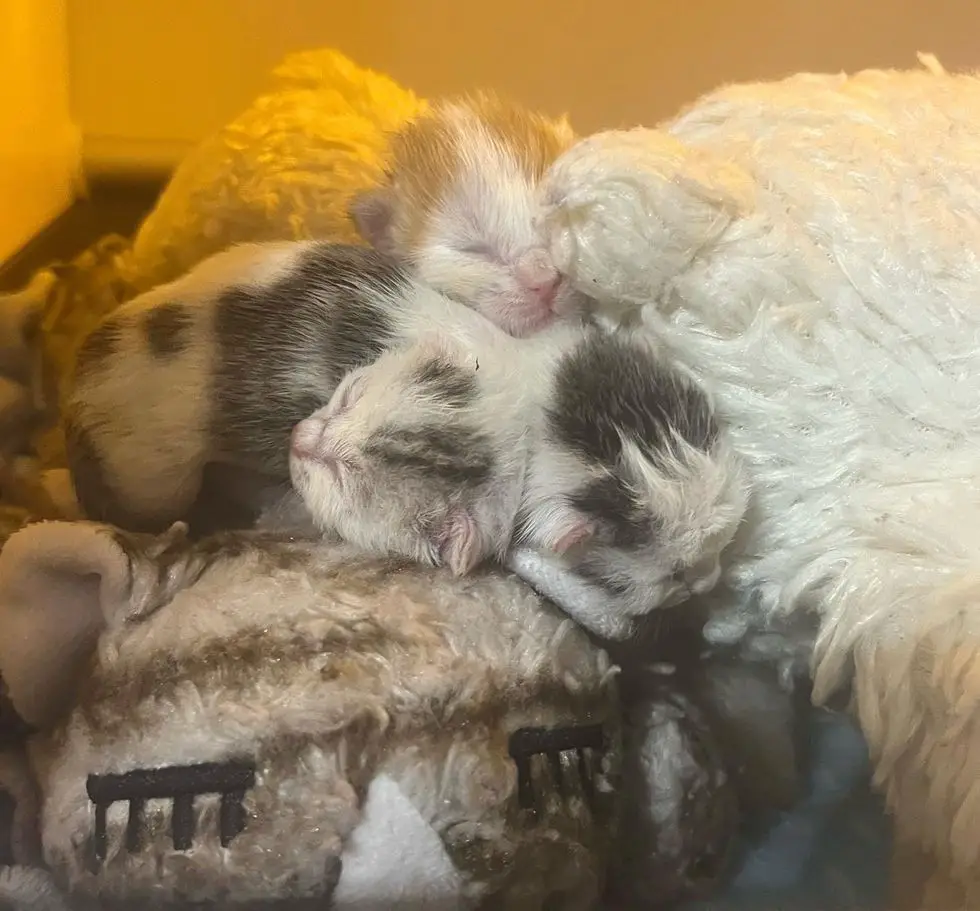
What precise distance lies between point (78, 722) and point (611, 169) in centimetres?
36

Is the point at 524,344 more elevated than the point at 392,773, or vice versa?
the point at 524,344

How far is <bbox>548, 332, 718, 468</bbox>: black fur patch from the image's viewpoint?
0.53 m

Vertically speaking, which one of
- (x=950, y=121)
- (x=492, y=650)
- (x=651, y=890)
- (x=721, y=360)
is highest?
(x=950, y=121)

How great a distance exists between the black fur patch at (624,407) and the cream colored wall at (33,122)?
24.6 inches

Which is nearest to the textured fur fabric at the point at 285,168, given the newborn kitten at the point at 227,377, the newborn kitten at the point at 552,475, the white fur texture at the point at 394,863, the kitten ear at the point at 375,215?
the kitten ear at the point at 375,215

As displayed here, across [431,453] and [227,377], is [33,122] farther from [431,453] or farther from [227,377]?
[431,453]

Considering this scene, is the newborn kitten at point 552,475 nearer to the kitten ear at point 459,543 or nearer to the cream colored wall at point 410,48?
the kitten ear at point 459,543

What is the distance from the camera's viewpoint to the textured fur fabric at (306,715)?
423mm

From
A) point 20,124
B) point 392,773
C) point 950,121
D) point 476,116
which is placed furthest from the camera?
point 20,124

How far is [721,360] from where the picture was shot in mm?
532

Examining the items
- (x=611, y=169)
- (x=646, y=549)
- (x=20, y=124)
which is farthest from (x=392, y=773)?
(x=20, y=124)

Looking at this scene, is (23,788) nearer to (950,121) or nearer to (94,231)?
(950,121)

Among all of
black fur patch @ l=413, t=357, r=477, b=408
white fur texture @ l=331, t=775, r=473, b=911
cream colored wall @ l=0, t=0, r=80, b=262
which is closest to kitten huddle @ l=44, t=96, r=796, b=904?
black fur patch @ l=413, t=357, r=477, b=408

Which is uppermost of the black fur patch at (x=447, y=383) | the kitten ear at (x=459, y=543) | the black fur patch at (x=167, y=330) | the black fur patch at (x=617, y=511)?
the black fur patch at (x=447, y=383)
